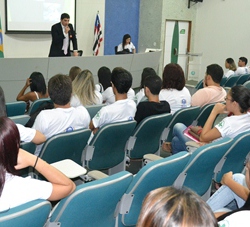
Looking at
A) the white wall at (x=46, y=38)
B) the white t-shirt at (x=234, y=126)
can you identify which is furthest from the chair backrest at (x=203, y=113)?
the white wall at (x=46, y=38)

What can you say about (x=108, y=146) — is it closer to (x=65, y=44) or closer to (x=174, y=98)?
(x=174, y=98)

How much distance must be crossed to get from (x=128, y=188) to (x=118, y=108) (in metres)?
1.41

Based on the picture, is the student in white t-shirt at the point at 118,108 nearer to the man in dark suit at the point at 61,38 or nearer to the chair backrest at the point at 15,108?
the chair backrest at the point at 15,108

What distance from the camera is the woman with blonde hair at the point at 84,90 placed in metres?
4.04

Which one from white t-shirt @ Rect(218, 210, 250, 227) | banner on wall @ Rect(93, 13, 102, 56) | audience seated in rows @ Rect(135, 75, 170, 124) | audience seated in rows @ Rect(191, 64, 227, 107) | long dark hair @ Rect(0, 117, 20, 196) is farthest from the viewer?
banner on wall @ Rect(93, 13, 102, 56)

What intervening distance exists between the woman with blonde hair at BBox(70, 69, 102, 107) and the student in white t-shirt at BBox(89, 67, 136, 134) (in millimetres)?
516

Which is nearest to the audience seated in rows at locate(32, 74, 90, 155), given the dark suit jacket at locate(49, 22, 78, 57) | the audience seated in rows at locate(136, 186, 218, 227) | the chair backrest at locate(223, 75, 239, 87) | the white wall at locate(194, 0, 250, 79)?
the audience seated in rows at locate(136, 186, 218, 227)

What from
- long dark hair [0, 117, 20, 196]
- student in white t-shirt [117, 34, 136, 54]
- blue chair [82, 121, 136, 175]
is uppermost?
student in white t-shirt [117, 34, 136, 54]

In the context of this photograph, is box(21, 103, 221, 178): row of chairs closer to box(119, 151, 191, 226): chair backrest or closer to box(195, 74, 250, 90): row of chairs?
box(119, 151, 191, 226): chair backrest

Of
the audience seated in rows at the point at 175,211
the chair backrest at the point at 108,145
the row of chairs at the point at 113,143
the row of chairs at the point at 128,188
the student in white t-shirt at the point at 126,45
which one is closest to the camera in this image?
the audience seated in rows at the point at 175,211

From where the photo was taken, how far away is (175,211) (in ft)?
3.09

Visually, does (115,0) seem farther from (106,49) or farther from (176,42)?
(176,42)

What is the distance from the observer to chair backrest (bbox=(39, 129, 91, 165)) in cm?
264

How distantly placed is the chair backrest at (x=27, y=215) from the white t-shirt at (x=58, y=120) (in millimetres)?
1419
